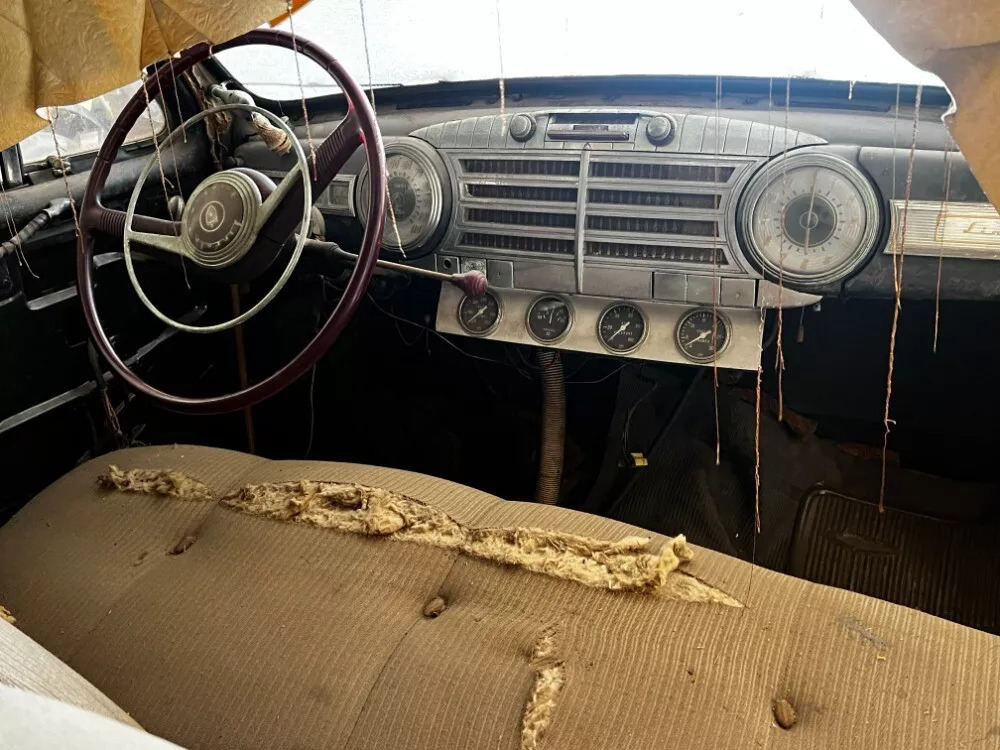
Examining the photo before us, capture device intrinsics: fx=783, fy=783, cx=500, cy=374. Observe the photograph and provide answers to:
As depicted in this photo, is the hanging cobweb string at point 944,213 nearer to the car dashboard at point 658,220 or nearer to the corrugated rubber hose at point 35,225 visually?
the car dashboard at point 658,220

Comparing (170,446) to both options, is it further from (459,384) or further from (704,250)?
(704,250)

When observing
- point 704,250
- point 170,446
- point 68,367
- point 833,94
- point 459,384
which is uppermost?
point 833,94

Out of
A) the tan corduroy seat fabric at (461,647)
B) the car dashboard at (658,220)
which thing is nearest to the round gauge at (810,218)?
the car dashboard at (658,220)

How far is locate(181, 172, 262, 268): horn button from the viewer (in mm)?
1209

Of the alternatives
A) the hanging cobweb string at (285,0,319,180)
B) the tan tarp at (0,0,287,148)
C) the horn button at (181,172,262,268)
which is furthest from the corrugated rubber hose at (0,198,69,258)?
the tan tarp at (0,0,287,148)

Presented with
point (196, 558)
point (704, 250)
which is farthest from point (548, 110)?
point (196, 558)

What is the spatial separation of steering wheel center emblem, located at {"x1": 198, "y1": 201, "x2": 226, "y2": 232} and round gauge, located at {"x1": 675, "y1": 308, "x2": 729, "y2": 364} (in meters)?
0.82

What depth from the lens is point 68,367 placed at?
149 cm

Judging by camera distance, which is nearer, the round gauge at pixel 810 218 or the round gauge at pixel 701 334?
the round gauge at pixel 810 218

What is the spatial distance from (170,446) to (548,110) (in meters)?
A: 0.92

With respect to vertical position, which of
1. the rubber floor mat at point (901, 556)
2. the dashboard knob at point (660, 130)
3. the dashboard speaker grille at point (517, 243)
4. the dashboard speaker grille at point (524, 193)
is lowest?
the rubber floor mat at point (901, 556)

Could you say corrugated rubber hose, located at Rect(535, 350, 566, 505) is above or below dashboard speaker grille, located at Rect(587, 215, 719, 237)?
below

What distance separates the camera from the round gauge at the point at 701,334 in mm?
1425

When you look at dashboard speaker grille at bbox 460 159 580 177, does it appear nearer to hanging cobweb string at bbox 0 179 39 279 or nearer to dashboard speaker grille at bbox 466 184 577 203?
dashboard speaker grille at bbox 466 184 577 203
